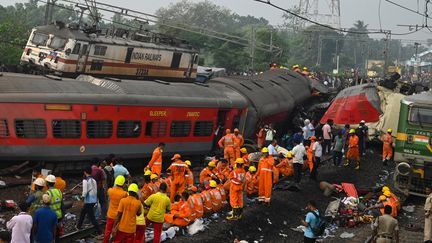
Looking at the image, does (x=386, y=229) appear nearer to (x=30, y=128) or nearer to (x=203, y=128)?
(x=30, y=128)

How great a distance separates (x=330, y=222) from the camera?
16.8 meters

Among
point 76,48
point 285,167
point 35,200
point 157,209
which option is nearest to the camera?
point 35,200

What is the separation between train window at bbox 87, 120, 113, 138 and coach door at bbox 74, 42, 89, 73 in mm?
6694

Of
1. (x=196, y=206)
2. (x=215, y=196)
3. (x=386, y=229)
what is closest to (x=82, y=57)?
(x=215, y=196)

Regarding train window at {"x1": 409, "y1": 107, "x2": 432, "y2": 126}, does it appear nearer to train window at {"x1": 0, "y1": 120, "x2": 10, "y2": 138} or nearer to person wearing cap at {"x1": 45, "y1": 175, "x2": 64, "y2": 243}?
person wearing cap at {"x1": 45, "y1": 175, "x2": 64, "y2": 243}

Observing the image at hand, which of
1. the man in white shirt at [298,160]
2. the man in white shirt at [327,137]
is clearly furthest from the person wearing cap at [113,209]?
the man in white shirt at [327,137]

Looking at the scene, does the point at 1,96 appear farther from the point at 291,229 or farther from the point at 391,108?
the point at 391,108

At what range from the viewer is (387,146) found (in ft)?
77.0

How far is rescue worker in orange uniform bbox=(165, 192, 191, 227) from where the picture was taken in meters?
14.3

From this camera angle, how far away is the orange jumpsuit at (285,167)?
818 inches

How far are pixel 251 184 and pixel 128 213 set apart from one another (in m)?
6.97

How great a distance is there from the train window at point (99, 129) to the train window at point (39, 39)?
833cm

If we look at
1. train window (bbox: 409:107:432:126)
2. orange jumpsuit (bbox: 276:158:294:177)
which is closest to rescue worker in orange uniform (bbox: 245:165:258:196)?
orange jumpsuit (bbox: 276:158:294:177)

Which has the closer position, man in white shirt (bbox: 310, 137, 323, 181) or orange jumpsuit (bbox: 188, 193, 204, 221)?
orange jumpsuit (bbox: 188, 193, 204, 221)
